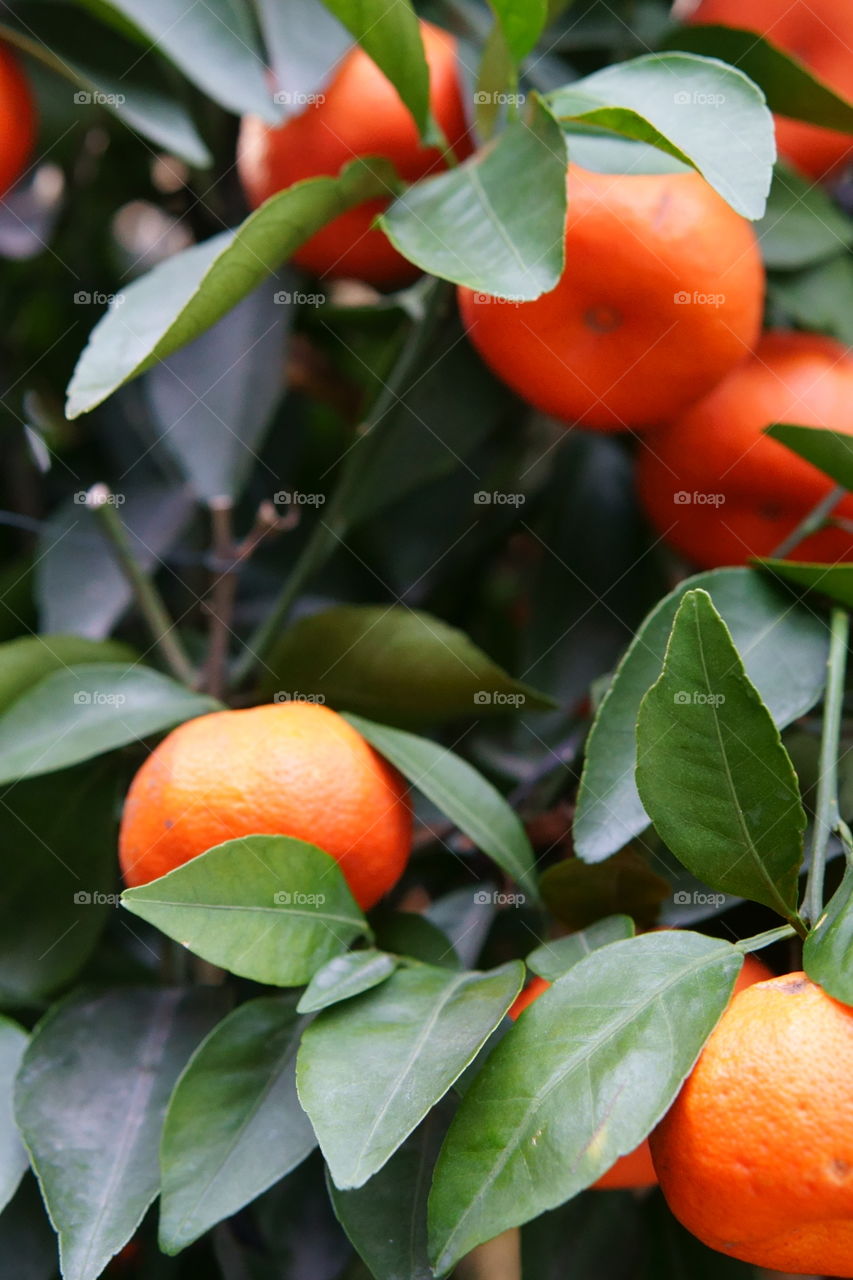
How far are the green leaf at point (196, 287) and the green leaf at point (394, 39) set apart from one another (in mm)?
51

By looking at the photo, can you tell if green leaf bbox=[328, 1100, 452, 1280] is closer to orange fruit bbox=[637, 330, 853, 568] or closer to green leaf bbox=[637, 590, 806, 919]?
green leaf bbox=[637, 590, 806, 919]

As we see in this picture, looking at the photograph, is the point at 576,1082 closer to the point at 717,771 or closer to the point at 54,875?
the point at 717,771

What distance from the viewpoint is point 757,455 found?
0.81 m

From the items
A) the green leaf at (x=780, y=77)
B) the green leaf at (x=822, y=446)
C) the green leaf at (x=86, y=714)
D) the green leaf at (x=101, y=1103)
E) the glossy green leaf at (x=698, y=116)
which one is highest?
the glossy green leaf at (x=698, y=116)

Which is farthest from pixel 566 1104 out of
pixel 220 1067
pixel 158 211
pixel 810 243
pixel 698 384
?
pixel 158 211

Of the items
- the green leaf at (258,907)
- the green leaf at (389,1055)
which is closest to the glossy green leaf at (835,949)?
the green leaf at (389,1055)

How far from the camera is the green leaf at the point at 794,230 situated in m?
0.87

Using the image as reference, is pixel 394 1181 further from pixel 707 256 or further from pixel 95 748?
pixel 707 256

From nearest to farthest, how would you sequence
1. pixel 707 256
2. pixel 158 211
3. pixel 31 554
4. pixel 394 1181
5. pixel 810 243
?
1. pixel 394 1181
2. pixel 707 256
3. pixel 810 243
4. pixel 31 554
5. pixel 158 211

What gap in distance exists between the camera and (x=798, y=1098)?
0.46 m

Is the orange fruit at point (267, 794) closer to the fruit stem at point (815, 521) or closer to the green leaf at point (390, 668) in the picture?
the green leaf at point (390, 668)

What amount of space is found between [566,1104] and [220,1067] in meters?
0.22

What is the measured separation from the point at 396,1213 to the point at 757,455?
0.54 m

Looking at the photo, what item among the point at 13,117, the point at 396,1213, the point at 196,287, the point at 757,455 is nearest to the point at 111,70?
the point at 13,117
